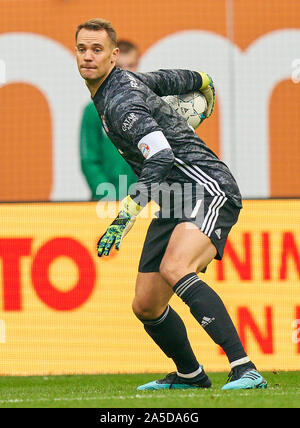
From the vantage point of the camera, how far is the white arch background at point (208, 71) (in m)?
10.6

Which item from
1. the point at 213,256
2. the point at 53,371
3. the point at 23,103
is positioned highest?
the point at 23,103

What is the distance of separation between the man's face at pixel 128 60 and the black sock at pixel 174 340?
223 cm

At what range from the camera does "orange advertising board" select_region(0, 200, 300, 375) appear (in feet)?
22.2

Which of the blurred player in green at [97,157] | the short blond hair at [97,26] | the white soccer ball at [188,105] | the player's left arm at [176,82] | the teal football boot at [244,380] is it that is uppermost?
the short blond hair at [97,26]

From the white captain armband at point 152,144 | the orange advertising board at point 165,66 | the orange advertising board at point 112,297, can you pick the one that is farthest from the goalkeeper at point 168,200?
the orange advertising board at point 165,66

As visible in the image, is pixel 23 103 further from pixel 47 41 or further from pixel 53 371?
pixel 53 371

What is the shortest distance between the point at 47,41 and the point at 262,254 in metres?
4.95

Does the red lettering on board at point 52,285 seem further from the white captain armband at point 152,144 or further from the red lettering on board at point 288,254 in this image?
the white captain armband at point 152,144

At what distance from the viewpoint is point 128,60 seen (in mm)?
7055

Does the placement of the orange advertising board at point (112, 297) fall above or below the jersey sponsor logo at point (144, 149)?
below

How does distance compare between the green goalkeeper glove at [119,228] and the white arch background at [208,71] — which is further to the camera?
the white arch background at [208,71]

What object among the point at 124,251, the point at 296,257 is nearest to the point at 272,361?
the point at 296,257

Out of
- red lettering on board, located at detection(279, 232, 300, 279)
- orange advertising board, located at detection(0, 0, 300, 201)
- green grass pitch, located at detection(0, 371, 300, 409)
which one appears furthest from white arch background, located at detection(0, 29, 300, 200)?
green grass pitch, located at detection(0, 371, 300, 409)
